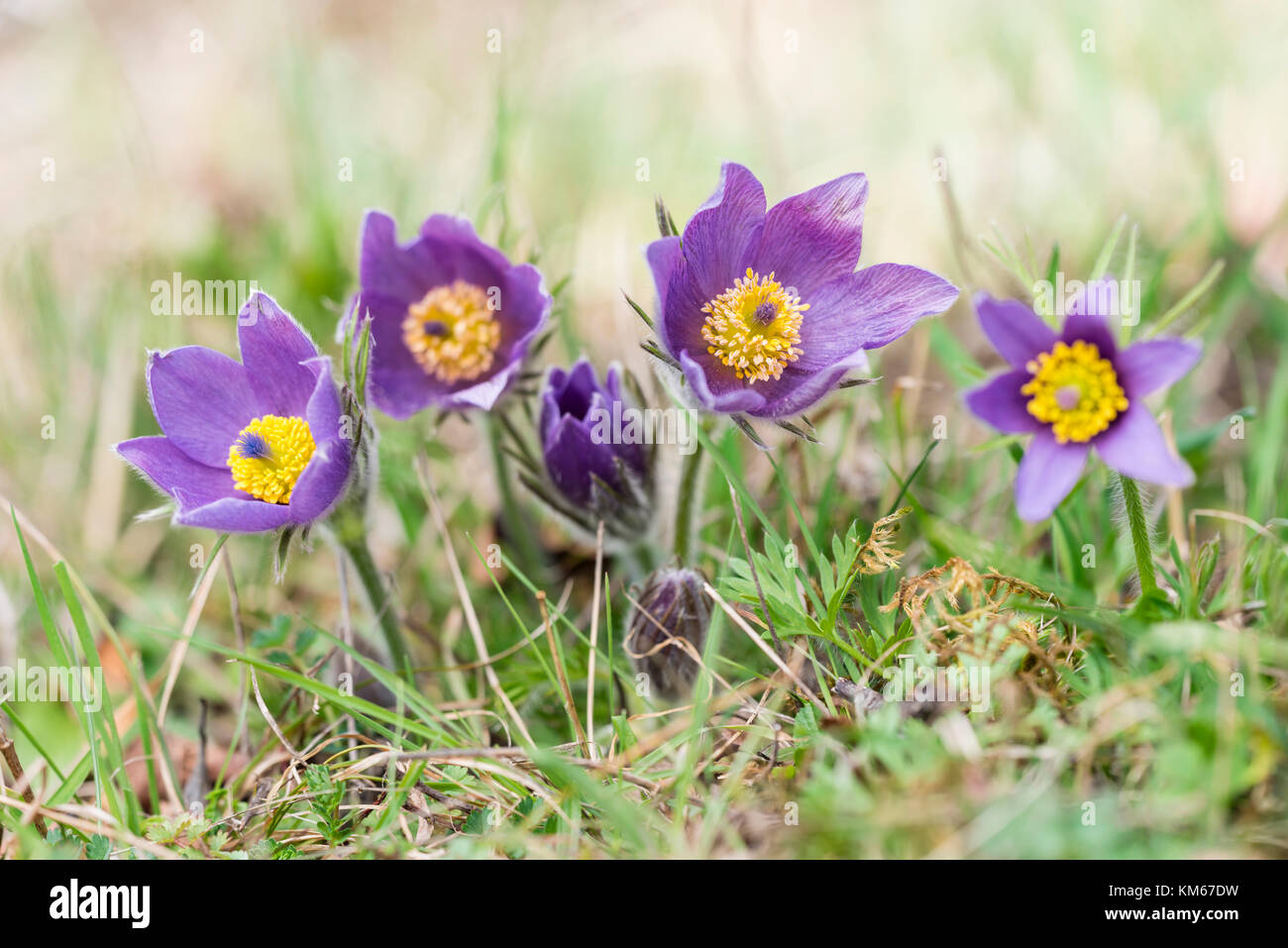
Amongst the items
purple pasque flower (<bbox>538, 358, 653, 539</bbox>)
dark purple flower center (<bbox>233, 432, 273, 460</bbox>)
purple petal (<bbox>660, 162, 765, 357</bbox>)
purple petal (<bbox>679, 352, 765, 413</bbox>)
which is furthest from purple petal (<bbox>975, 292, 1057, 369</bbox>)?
dark purple flower center (<bbox>233, 432, 273, 460</bbox>)

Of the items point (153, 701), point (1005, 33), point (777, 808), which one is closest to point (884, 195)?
point (1005, 33)

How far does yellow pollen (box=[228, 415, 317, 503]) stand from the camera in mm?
2047

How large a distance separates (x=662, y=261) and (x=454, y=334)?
2.46 feet

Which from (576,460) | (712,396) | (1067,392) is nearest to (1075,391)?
(1067,392)

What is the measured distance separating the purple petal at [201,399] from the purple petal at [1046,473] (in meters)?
1.60

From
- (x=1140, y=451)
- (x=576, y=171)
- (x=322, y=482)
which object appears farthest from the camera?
(x=576, y=171)

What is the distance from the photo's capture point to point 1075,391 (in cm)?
171

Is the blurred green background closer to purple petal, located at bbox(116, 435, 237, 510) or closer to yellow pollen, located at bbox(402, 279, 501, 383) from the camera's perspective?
yellow pollen, located at bbox(402, 279, 501, 383)

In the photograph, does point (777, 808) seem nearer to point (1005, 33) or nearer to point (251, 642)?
point (251, 642)

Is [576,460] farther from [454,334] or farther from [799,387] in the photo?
[799,387]

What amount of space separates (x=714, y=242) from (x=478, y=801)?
3.98ft

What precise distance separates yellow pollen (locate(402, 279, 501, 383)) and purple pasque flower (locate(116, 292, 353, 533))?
0.35m

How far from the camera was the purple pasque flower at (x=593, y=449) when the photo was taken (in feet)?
7.44

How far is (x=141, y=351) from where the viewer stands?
11.1ft
